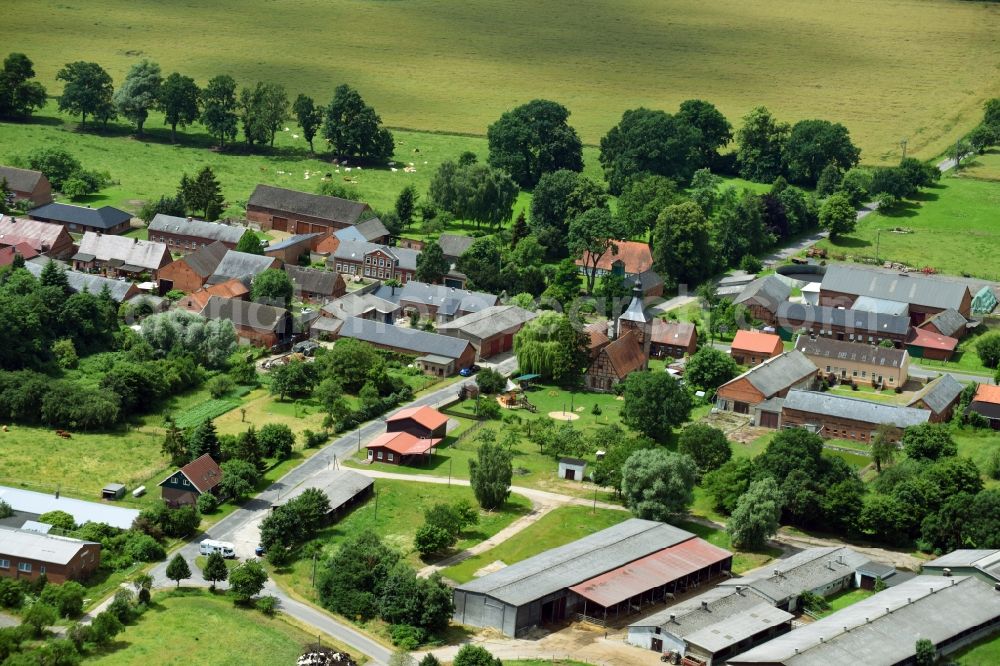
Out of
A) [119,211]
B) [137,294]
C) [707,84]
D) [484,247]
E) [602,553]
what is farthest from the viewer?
[707,84]

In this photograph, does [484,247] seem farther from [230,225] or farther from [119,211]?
[119,211]

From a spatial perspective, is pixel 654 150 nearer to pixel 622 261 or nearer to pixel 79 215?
pixel 622 261

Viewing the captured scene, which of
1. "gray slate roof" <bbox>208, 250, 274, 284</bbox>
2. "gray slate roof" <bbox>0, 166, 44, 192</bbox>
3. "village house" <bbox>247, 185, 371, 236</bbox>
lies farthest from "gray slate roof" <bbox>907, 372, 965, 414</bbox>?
"gray slate roof" <bbox>0, 166, 44, 192</bbox>

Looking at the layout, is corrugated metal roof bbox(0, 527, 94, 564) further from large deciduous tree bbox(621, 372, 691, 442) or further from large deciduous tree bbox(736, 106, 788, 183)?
large deciduous tree bbox(736, 106, 788, 183)

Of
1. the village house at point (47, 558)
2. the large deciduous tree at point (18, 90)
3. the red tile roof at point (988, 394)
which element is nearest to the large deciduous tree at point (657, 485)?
the red tile roof at point (988, 394)

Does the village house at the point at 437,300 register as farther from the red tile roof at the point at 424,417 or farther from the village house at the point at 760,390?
the village house at the point at 760,390

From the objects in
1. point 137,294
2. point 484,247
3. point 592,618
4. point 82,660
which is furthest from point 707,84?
point 82,660
